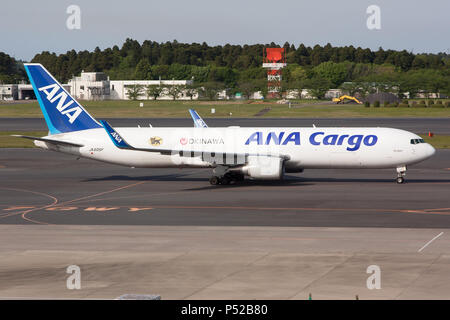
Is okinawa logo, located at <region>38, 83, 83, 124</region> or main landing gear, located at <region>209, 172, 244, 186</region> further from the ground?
okinawa logo, located at <region>38, 83, 83, 124</region>

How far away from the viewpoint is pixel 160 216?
36688 mm

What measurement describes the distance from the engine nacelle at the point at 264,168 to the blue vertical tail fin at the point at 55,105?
1375cm

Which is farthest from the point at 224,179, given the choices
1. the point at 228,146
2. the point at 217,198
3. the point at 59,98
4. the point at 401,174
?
the point at 59,98

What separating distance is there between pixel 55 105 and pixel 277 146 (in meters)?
17.8

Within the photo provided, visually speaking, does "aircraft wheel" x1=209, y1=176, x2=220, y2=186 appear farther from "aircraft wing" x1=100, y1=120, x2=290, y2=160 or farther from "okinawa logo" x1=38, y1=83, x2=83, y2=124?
"okinawa logo" x1=38, y1=83, x2=83, y2=124

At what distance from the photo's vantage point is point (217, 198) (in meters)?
43.4

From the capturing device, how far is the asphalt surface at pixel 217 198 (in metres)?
35.4

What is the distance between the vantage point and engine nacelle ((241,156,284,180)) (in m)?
46.9

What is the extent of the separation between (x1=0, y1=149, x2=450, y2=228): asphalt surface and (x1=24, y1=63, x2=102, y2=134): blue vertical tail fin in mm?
4391

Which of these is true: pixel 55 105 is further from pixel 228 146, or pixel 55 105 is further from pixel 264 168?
pixel 264 168

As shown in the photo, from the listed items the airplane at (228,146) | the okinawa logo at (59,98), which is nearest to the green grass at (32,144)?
the okinawa logo at (59,98)

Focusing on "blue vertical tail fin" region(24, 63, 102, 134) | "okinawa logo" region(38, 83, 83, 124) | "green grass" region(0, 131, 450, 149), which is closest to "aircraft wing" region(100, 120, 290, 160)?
"blue vertical tail fin" region(24, 63, 102, 134)

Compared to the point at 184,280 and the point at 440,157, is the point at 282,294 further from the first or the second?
the point at 440,157

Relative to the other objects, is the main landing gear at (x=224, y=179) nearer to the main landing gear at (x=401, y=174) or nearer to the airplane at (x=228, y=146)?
the airplane at (x=228, y=146)
